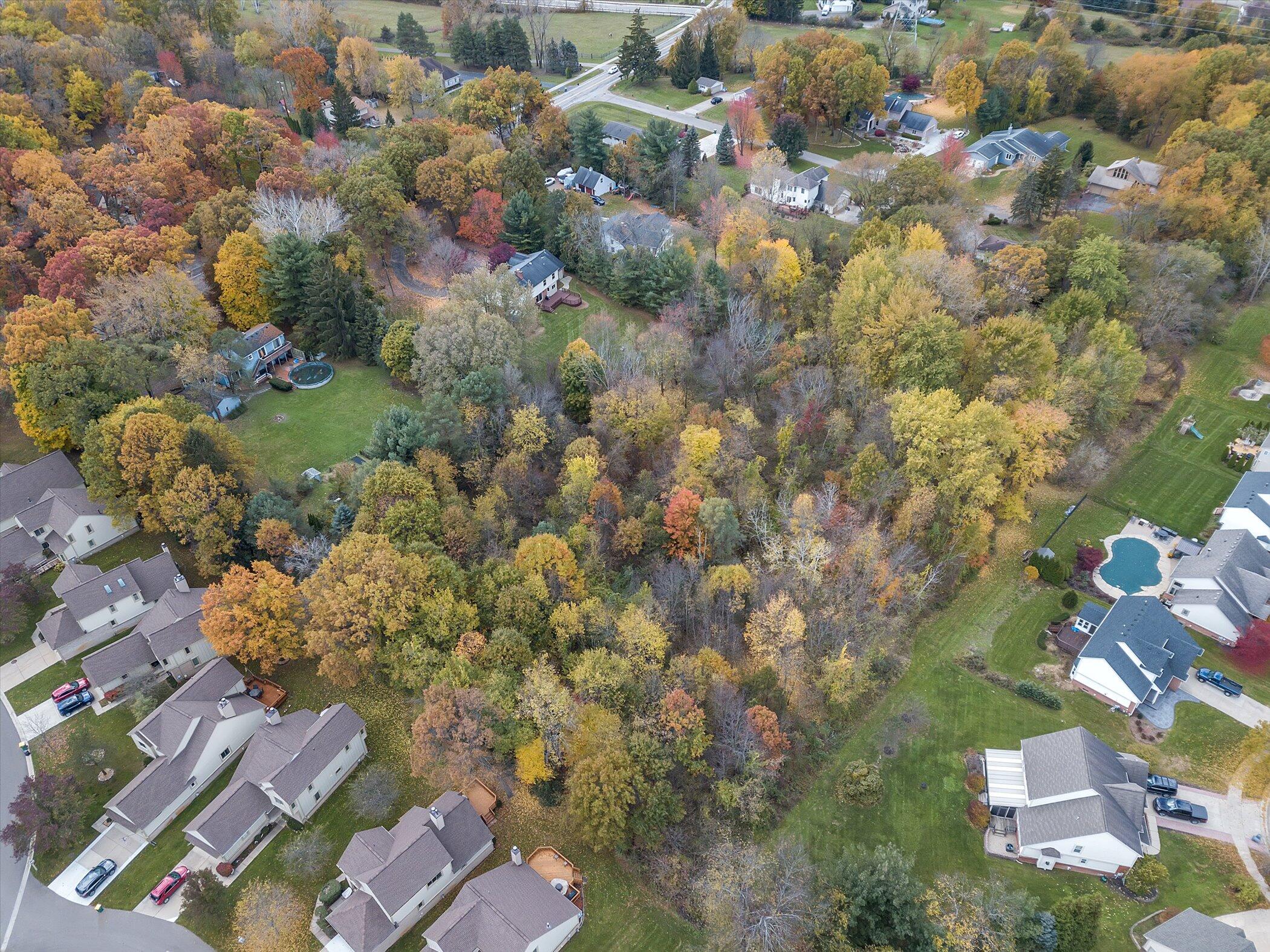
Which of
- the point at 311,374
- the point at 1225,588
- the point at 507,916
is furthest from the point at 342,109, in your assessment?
the point at 1225,588

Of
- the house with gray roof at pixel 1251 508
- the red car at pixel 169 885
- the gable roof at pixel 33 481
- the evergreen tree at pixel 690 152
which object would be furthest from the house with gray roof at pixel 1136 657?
the gable roof at pixel 33 481

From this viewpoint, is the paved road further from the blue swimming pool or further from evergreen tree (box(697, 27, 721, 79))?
evergreen tree (box(697, 27, 721, 79))

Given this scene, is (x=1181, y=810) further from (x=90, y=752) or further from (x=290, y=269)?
(x=290, y=269)

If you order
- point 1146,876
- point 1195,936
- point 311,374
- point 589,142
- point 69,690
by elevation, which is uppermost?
point 589,142

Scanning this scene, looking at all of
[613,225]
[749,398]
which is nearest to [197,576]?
[749,398]

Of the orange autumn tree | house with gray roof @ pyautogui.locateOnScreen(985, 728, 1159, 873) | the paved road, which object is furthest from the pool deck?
the paved road

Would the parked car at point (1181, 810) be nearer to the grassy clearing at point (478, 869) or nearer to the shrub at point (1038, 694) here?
the shrub at point (1038, 694)
